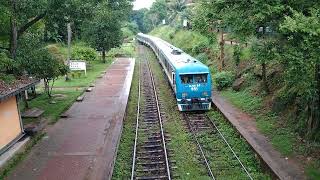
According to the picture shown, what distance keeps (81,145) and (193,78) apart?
7754mm

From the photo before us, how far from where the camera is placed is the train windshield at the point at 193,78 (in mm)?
21438

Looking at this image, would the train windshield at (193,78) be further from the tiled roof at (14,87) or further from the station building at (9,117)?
the station building at (9,117)

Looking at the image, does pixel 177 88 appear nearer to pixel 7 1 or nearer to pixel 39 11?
pixel 39 11

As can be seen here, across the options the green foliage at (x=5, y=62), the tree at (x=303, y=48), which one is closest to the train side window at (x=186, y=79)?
the tree at (x=303, y=48)

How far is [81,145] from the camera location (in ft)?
52.5

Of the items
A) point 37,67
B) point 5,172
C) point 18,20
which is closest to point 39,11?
point 18,20

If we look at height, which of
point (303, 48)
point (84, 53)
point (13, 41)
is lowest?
point (84, 53)

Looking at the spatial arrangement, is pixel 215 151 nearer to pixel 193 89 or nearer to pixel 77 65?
pixel 193 89

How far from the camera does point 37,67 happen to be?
22.2m

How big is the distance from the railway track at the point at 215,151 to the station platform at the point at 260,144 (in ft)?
2.57

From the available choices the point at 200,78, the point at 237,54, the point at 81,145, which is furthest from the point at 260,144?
the point at 237,54

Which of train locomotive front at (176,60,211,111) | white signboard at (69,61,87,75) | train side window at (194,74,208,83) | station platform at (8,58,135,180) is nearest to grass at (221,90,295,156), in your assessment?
train locomotive front at (176,60,211,111)

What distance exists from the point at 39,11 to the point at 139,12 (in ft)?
341

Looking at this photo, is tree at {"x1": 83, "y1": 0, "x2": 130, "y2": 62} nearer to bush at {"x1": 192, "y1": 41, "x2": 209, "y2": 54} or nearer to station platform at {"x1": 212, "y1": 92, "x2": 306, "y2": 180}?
bush at {"x1": 192, "y1": 41, "x2": 209, "y2": 54}
